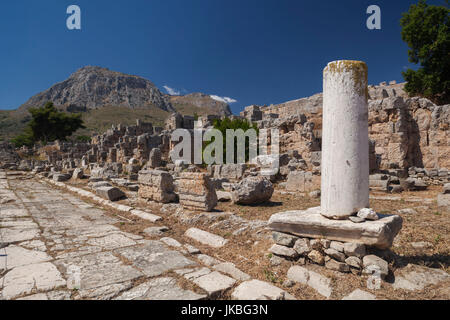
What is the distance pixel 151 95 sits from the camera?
132375mm

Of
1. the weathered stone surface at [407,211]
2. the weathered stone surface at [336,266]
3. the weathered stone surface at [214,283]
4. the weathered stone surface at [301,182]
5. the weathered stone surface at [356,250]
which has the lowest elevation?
the weathered stone surface at [214,283]

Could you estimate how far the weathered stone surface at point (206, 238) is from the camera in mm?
4536

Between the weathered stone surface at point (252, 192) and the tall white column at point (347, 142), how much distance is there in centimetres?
359

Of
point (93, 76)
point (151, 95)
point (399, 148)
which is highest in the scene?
point (93, 76)

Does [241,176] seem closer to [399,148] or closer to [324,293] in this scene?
[399,148]

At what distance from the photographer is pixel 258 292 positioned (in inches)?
107

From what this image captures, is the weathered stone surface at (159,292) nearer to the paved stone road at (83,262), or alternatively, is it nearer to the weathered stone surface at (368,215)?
the paved stone road at (83,262)

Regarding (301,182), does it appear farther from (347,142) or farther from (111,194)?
(111,194)

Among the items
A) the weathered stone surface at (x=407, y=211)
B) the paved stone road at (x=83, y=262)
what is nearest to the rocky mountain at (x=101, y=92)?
the paved stone road at (x=83, y=262)

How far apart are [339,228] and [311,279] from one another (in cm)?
73

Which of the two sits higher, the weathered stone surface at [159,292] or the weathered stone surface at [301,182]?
the weathered stone surface at [301,182]

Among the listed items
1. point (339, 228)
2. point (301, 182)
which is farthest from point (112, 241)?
point (301, 182)
